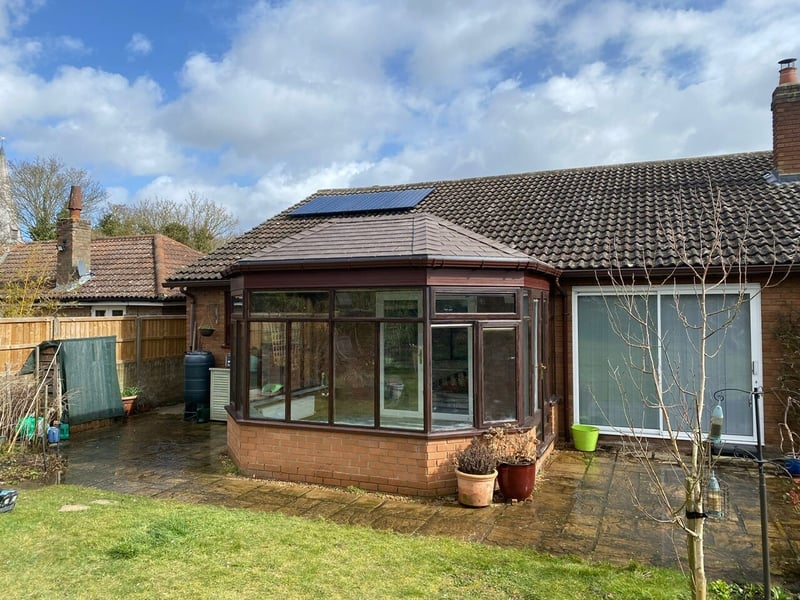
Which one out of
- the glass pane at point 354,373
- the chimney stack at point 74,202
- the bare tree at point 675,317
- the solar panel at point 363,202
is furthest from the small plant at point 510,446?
the chimney stack at point 74,202

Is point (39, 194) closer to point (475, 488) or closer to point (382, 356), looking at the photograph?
point (382, 356)

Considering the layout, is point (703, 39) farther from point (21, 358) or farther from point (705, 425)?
point (21, 358)

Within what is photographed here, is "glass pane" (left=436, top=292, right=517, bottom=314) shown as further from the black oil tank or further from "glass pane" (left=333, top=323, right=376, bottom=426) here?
the black oil tank

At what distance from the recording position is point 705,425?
27.3ft

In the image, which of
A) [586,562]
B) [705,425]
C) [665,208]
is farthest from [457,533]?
[665,208]

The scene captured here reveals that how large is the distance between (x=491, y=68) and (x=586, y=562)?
10045mm

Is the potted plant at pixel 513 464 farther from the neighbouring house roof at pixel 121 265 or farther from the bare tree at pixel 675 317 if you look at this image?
the neighbouring house roof at pixel 121 265

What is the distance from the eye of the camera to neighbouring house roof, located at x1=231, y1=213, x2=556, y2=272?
6602 mm

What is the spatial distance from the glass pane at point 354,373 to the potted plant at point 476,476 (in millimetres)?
1372

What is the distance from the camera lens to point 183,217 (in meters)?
30.6

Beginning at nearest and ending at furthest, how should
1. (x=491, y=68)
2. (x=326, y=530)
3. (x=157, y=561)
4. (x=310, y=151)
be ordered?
(x=157, y=561) → (x=326, y=530) → (x=491, y=68) → (x=310, y=151)

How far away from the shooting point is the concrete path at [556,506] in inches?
195

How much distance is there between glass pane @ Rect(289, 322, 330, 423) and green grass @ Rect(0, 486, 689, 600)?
174 centimetres

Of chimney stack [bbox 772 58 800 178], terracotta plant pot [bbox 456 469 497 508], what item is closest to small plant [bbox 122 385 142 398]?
terracotta plant pot [bbox 456 469 497 508]
